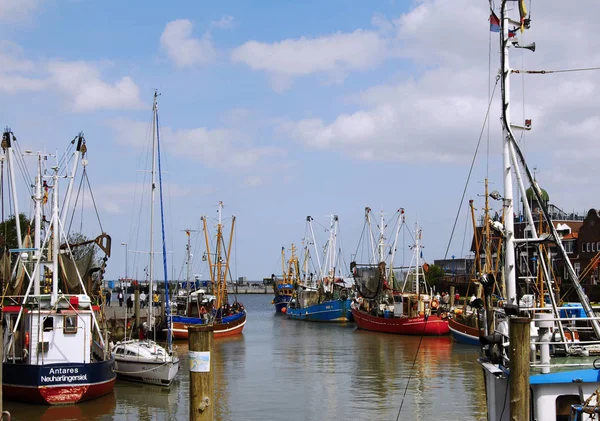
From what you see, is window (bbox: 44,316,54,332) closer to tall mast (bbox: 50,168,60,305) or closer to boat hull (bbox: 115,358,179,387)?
tall mast (bbox: 50,168,60,305)

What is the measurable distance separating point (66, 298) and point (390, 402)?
13.4 meters

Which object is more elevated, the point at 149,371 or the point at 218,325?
the point at 218,325

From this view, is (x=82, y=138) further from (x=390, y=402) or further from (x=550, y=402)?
(x=550, y=402)

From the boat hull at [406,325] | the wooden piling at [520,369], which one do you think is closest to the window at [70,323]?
the wooden piling at [520,369]

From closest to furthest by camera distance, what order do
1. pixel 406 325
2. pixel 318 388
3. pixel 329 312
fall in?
pixel 318 388
pixel 406 325
pixel 329 312

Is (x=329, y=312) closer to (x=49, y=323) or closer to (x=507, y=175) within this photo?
(x=49, y=323)

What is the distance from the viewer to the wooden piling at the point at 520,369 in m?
13.5

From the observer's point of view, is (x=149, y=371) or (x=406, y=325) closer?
(x=149, y=371)

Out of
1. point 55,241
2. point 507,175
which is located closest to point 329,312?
point 55,241

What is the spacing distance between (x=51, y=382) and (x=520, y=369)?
62.4 ft

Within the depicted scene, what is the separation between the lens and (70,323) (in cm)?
2811

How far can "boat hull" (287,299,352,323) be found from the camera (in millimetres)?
81688

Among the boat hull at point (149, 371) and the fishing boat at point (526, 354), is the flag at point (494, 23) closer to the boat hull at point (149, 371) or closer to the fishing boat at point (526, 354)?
the fishing boat at point (526, 354)

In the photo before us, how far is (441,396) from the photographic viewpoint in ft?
102
